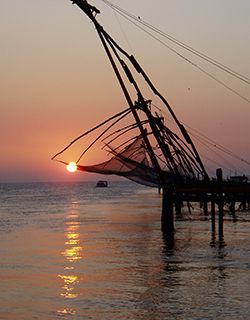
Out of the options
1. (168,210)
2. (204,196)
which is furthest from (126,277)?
(204,196)

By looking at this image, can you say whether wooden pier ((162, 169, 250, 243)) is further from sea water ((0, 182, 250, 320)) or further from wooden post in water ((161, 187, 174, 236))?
sea water ((0, 182, 250, 320))

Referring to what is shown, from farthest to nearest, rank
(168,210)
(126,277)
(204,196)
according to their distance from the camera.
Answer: (204,196) < (168,210) < (126,277)

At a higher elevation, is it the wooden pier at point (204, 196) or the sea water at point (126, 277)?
the wooden pier at point (204, 196)

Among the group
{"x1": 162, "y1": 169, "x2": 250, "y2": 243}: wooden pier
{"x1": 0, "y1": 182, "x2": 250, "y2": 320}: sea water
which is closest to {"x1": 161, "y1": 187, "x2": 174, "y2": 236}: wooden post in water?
{"x1": 162, "y1": 169, "x2": 250, "y2": 243}: wooden pier

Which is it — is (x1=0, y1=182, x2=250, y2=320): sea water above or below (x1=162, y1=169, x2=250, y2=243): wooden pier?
below

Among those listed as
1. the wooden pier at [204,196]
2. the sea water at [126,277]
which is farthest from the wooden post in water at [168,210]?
the sea water at [126,277]

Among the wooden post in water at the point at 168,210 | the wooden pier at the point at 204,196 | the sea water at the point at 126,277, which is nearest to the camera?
the sea water at the point at 126,277

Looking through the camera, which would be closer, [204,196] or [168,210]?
[168,210]

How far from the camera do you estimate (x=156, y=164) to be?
23.3 meters

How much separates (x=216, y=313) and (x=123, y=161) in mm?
17714

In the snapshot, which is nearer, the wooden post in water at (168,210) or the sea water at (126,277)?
the sea water at (126,277)

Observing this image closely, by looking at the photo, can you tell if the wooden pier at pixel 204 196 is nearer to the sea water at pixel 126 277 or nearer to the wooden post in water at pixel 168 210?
the wooden post in water at pixel 168 210

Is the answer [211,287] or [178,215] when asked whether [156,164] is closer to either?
[211,287]

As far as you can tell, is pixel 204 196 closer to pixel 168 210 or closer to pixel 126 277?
pixel 168 210
